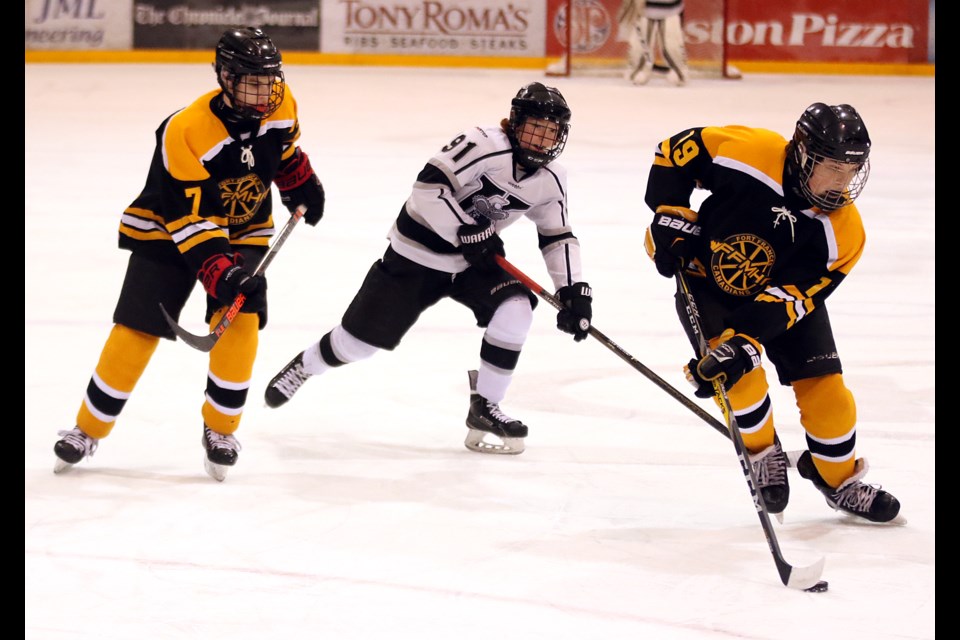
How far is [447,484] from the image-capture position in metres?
3.30

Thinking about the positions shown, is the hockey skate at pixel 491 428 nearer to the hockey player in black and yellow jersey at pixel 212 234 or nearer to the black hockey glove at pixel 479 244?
the black hockey glove at pixel 479 244

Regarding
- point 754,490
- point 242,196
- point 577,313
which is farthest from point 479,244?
point 754,490

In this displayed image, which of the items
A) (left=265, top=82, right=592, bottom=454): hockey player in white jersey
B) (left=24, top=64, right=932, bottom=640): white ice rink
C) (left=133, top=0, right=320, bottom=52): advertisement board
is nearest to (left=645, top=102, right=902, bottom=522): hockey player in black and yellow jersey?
(left=24, top=64, right=932, bottom=640): white ice rink

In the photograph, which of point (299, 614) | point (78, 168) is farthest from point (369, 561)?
point (78, 168)

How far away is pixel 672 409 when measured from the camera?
3.85 meters

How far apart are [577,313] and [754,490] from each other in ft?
2.24

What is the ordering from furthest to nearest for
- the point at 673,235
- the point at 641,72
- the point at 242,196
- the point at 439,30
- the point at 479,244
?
the point at 439,30, the point at 641,72, the point at 479,244, the point at 242,196, the point at 673,235

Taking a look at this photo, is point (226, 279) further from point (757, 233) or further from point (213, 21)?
point (213, 21)

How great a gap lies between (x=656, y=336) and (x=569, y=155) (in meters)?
3.22

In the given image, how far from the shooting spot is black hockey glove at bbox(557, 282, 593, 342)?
10.9 ft

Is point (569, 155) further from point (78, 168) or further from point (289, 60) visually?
point (289, 60)

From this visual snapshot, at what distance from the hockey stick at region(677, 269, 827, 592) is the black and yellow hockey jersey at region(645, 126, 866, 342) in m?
0.07

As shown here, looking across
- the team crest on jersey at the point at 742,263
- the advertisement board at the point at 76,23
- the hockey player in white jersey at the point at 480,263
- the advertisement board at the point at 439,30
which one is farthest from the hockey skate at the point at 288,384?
the advertisement board at the point at 76,23

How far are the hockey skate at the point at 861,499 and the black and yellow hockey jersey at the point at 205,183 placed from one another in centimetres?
154
